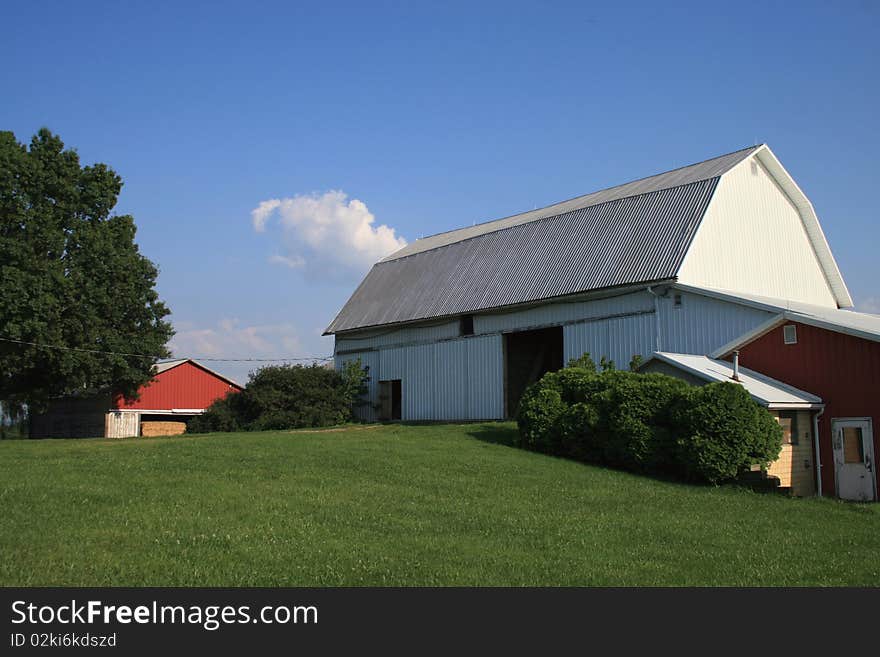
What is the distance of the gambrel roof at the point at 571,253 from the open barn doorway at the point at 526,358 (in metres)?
1.86

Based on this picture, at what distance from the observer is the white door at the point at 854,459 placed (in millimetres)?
19672

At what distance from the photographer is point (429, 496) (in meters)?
14.0

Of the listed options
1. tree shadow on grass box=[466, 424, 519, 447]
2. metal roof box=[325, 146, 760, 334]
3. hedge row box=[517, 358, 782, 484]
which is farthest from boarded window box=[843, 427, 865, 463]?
tree shadow on grass box=[466, 424, 519, 447]

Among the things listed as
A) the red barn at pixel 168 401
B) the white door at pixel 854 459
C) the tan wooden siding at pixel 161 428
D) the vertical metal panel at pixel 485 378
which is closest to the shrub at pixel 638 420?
the white door at pixel 854 459

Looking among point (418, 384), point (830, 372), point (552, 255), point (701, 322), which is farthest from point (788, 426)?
point (418, 384)

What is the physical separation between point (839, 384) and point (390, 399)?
1974 cm

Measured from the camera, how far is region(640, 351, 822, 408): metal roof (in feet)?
64.0

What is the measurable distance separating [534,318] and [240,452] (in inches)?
569

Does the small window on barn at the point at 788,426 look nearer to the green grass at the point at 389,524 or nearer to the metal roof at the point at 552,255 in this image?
the green grass at the point at 389,524

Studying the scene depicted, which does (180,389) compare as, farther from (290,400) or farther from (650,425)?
(650,425)

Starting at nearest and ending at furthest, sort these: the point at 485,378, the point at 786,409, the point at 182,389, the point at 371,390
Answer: the point at 786,409
the point at 485,378
the point at 371,390
the point at 182,389

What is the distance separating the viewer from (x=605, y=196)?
109 feet
